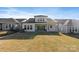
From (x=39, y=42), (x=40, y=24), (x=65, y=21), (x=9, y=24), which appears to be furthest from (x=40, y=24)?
(x=9, y=24)

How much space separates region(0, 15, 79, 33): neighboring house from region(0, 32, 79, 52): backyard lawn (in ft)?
0.32

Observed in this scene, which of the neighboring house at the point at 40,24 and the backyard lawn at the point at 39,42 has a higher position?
the neighboring house at the point at 40,24

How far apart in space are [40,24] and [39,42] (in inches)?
12.0

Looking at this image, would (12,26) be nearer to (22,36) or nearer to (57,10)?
(22,36)

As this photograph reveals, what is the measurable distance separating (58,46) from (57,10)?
598 millimetres

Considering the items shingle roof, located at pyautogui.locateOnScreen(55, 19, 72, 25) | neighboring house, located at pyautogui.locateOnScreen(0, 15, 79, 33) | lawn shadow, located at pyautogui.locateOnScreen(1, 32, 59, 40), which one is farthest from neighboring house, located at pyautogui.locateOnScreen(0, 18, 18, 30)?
shingle roof, located at pyautogui.locateOnScreen(55, 19, 72, 25)

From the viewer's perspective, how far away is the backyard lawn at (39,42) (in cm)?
461

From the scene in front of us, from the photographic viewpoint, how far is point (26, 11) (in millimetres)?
4656

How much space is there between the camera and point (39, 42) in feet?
15.3

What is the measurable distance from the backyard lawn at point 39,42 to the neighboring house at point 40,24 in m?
0.10

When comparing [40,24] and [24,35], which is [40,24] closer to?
[40,24]

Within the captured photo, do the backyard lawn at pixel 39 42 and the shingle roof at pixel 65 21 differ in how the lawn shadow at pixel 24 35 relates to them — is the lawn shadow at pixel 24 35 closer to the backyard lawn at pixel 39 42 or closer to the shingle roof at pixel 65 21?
the backyard lawn at pixel 39 42

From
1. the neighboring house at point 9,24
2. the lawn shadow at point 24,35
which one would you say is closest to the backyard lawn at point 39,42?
the lawn shadow at point 24,35
